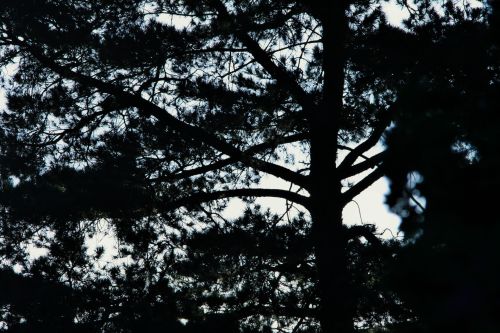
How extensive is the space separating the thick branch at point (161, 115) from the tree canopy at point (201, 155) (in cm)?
2

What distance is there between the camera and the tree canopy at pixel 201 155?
545 cm

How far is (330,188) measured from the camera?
6289mm

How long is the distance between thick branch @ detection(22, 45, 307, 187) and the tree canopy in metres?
0.02

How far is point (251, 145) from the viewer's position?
21.5 feet

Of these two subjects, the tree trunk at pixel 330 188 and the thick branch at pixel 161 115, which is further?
the thick branch at pixel 161 115

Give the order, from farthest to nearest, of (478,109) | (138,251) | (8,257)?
(8,257) → (138,251) → (478,109)

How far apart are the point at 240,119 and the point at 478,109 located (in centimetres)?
375

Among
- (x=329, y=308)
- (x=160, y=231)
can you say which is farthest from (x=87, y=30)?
(x=329, y=308)

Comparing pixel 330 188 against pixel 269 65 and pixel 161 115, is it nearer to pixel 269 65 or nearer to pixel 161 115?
pixel 269 65

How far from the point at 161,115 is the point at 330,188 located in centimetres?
196

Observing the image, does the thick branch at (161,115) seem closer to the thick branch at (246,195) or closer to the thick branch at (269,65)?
the thick branch at (246,195)

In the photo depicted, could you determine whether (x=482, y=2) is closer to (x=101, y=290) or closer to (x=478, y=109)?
(x=478, y=109)

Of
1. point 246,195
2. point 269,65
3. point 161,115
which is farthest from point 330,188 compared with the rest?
point 161,115

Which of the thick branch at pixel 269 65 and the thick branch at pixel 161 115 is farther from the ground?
the thick branch at pixel 269 65
